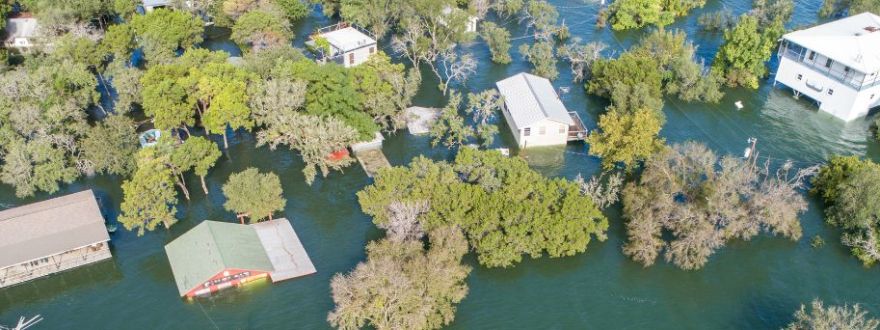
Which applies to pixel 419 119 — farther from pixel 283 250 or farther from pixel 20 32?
pixel 20 32

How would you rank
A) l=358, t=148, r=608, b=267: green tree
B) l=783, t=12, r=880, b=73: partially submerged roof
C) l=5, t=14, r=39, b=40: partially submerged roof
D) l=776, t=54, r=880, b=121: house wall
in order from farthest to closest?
l=5, t=14, r=39, b=40: partially submerged roof < l=776, t=54, r=880, b=121: house wall < l=783, t=12, r=880, b=73: partially submerged roof < l=358, t=148, r=608, b=267: green tree

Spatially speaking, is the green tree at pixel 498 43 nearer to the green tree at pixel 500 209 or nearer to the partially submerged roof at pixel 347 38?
the partially submerged roof at pixel 347 38

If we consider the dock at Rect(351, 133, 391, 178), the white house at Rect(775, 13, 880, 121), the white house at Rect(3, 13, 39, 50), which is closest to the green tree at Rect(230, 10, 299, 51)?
the dock at Rect(351, 133, 391, 178)

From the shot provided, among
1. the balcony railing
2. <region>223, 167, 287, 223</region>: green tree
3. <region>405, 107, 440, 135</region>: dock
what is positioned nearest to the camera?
<region>223, 167, 287, 223</region>: green tree

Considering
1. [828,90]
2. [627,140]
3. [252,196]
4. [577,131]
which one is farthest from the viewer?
[828,90]

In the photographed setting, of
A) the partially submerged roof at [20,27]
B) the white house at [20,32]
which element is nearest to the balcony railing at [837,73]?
the white house at [20,32]

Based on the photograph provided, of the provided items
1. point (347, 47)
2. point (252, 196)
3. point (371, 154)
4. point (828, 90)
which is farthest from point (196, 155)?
point (828, 90)

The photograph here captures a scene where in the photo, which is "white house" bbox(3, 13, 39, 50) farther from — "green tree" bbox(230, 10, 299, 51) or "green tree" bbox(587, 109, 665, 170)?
"green tree" bbox(587, 109, 665, 170)
